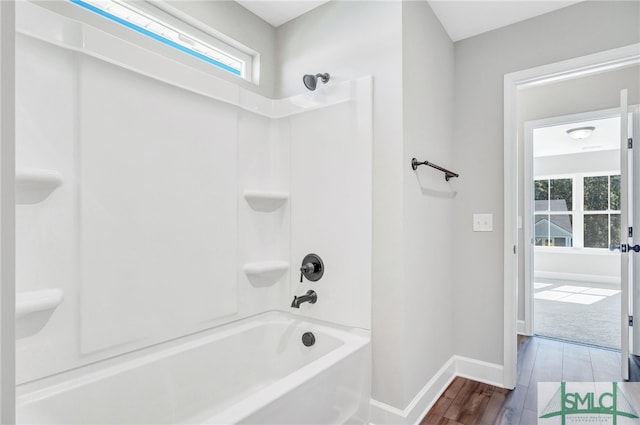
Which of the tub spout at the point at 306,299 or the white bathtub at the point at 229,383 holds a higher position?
the tub spout at the point at 306,299

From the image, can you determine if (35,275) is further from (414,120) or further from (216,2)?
(414,120)

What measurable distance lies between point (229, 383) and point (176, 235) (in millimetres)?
905

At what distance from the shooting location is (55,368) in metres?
1.37

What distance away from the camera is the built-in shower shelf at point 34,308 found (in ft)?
4.09

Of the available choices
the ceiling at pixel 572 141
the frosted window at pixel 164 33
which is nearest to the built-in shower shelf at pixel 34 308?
the frosted window at pixel 164 33

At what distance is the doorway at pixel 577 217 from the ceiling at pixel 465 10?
115 inches

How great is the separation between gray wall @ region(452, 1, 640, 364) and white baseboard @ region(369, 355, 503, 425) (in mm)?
71

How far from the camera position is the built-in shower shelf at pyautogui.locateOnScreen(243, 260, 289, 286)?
84.0 inches

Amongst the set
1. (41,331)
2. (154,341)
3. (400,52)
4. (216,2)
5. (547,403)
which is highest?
(216,2)

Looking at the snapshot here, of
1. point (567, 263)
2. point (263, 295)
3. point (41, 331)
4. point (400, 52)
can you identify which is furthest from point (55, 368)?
point (567, 263)

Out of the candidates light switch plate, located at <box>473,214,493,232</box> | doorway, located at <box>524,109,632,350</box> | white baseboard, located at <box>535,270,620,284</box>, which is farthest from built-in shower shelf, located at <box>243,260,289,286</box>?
white baseboard, located at <box>535,270,620,284</box>

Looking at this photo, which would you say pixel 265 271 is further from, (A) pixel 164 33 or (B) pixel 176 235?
(A) pixel 164 33

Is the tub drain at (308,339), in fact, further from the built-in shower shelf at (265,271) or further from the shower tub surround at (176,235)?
the built-in shower shelf at (265,271)

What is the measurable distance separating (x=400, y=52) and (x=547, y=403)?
7.71 feet
